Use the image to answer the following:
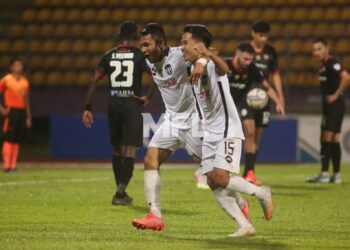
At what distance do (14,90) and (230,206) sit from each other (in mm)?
10308

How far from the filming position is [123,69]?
1087 centimetres

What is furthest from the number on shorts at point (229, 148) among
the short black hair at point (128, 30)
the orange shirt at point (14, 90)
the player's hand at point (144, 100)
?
the orange shirt at point (14, 90)

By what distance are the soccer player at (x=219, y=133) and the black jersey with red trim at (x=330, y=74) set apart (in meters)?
6.41

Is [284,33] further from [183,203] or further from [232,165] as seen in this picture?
[232,165]

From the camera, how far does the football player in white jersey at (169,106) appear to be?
858cm

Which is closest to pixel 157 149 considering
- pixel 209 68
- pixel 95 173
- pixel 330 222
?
pixel 209 68

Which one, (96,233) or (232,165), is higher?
(232,165)

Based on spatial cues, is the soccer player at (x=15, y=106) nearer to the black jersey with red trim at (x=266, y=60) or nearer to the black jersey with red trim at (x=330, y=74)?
the black jersey with red trim at (x=266, y=60)

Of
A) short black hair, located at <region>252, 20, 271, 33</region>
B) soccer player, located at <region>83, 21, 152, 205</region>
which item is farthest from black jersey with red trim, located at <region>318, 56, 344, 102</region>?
soccer player, located at <region>83, 21, 152, 205</region>

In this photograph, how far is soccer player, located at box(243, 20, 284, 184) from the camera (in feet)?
43.3

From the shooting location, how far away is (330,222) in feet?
29.6

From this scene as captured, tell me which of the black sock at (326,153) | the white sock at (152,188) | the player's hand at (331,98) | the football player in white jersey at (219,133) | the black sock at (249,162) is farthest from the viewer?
the black sock at (326,153)

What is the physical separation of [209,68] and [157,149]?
4.16 ft

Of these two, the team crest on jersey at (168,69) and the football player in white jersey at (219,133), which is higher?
the team crest on jersey at (168,69)
